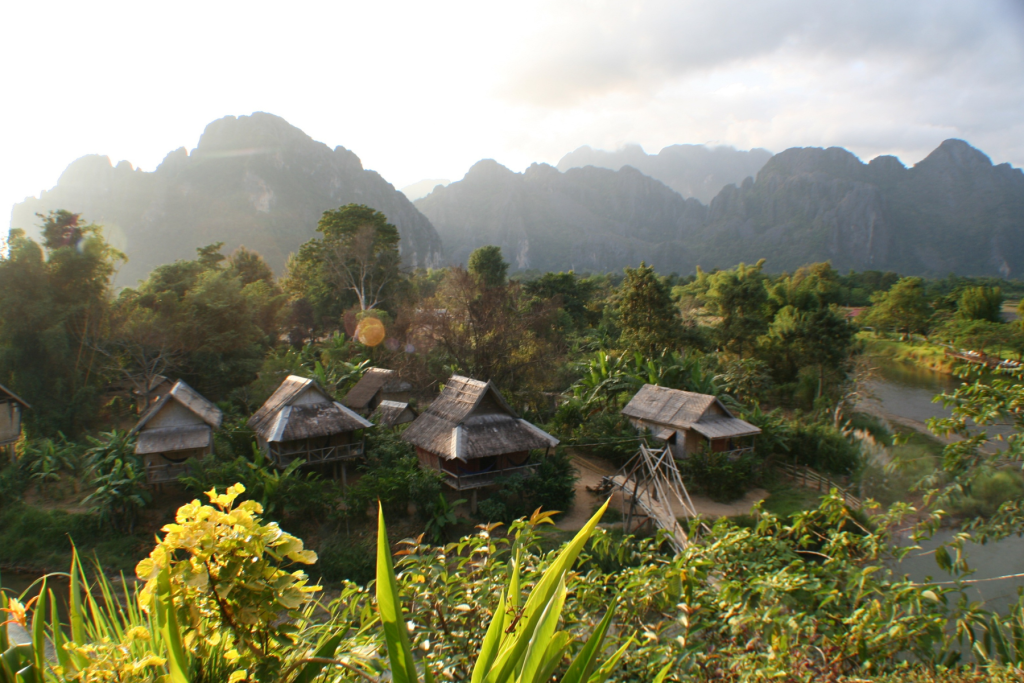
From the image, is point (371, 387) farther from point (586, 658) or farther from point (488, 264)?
point (586, 658)

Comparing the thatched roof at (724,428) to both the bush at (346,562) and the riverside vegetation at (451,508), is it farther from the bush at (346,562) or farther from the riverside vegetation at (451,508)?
the bush at (346,562)

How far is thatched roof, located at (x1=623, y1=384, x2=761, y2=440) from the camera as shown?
533 inches

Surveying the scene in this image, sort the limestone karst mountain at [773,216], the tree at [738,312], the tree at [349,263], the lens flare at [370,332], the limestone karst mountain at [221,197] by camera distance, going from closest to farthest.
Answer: the tree at [738,312] < the lens flare at [370,332] < the tree at [349,263] < the limestone karst mountain at [221,197] < the limestone karst mountain at [773,216]

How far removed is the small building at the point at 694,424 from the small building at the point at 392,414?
21.7 feet

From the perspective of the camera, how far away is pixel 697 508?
12.5 m

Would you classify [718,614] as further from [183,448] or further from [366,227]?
[366,227]

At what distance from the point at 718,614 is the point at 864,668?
58 cm

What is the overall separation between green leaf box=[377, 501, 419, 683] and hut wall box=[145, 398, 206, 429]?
1335 centimetres

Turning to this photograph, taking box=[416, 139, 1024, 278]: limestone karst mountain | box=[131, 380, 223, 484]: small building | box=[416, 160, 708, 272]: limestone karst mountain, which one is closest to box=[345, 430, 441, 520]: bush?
box=[131, 380, 223, 484]: small building

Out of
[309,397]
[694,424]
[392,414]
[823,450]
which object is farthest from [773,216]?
[309,397]

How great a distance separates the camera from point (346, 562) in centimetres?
1002

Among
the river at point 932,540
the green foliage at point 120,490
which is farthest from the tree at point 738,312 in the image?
the green foliage at point 120,490

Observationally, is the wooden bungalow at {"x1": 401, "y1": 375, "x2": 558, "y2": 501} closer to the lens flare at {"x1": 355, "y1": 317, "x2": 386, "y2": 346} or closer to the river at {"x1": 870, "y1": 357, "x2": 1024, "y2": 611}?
the river at {"x1": 870, "y1": 357, "x2": 1024, "y2": 611}

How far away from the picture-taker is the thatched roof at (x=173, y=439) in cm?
1149
